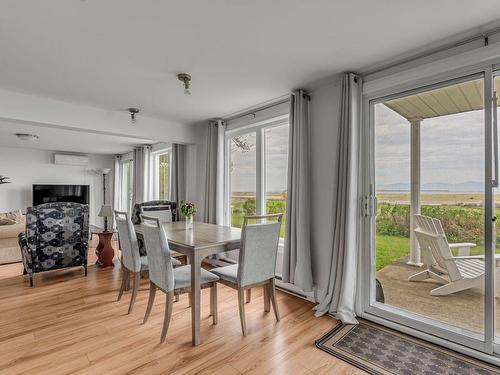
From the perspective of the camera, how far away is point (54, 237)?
381 centimetres

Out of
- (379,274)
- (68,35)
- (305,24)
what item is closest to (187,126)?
(68,35)

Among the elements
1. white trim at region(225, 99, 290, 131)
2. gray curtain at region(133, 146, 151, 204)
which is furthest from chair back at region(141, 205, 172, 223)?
gray curtain at region(133, 146, 151, 204)

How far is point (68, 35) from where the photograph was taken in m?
2.07

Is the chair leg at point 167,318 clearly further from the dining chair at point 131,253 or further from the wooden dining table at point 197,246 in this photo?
the dining chair at point 131,253

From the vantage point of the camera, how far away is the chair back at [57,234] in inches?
144

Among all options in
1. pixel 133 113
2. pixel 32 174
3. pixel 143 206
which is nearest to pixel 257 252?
pixel 143 206

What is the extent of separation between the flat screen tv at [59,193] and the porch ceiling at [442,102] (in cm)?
783

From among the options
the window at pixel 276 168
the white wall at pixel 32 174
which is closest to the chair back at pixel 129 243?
the window at pixel 276 168

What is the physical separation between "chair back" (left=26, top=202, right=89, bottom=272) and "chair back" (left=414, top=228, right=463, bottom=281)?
418 cm

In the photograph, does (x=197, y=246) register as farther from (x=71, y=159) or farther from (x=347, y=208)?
(x=71, y=159)

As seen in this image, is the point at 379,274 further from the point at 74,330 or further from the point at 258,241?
the point at 74,330

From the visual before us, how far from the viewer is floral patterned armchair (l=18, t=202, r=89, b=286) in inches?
144

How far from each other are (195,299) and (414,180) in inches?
85.9

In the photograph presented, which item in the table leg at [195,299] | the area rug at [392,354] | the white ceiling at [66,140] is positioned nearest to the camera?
the area rug at [392,354]
